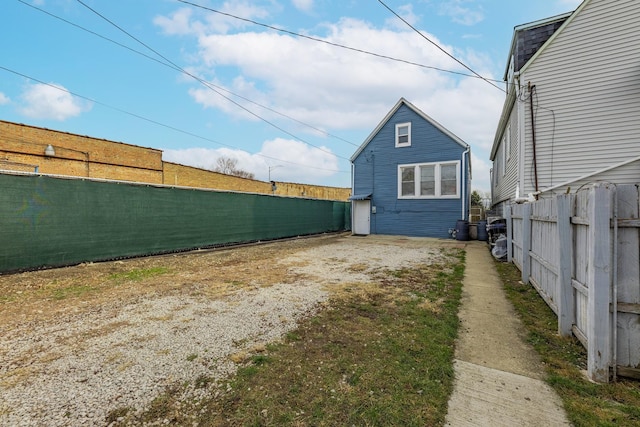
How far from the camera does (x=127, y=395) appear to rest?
2.19 m

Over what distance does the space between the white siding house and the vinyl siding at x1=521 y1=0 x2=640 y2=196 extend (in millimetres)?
18

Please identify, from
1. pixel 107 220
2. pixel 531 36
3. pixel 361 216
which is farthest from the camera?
pixel 361 216

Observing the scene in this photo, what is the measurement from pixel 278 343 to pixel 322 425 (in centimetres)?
124

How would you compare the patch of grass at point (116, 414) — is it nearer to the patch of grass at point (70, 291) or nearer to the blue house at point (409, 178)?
the patch of grass at point (70, 291)

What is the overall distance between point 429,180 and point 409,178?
100 cm

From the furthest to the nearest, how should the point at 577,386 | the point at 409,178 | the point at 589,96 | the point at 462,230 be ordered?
1. the point at 409,178
2. the point at 462,230
3. the point at 589,96
4. the point at 577,386

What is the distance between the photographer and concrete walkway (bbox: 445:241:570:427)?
1983mm

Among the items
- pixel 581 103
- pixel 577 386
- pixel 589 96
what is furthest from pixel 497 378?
pixel 589 96

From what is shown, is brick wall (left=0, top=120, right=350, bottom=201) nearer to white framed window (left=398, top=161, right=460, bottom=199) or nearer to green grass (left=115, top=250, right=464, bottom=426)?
white framed window (left=398, top=161, right=460, bottom=199)

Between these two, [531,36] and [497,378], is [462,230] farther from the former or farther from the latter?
[497,378]

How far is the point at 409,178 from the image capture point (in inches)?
576

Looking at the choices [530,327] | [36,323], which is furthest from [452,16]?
[36,323]

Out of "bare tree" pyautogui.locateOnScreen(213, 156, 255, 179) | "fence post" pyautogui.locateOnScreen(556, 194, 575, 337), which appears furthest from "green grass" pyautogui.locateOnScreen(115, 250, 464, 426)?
"bare tree" pyautogui.locateOnScreen(213, 156, 255, 179)

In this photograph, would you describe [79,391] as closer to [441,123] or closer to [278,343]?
[278,343]
